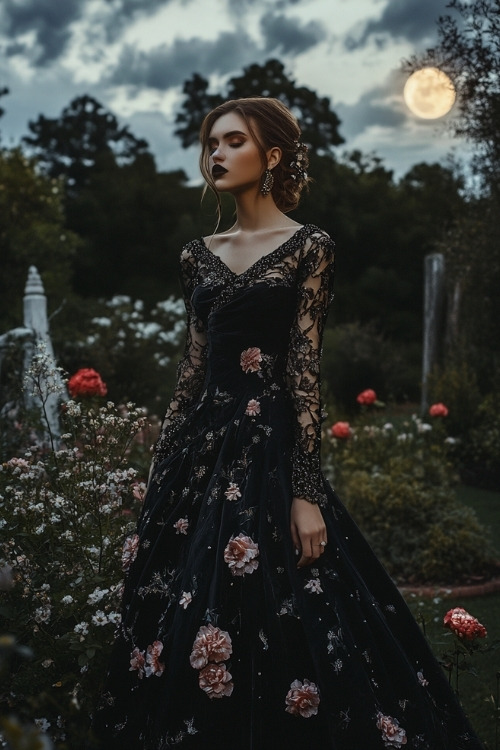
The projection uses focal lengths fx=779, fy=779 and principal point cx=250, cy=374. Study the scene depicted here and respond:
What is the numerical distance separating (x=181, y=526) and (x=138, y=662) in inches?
17.5

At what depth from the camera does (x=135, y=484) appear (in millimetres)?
3283

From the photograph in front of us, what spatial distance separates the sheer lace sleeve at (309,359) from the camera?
2533mm

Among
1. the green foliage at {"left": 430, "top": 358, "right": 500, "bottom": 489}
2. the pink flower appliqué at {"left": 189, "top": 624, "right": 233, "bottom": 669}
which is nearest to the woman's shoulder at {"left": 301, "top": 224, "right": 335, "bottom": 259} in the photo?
the pink flower appliqué at {"left": 189, "top": 624, "right": 233, "bottom": 669}

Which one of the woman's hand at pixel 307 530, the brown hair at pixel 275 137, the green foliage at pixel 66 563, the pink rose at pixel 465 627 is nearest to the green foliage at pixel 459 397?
the green foliage at pixel 66 563

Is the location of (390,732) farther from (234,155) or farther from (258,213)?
(234,155)

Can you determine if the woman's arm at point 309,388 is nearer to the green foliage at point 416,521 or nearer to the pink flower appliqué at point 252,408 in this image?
the pink flower appliqué at point 252,408

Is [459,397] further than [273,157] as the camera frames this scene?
Yes

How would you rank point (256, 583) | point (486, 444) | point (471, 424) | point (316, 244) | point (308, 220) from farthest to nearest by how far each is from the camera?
point (308, 220) → point (471, 424) → point (486, 444) → point (316, 244) → point (256, 583)

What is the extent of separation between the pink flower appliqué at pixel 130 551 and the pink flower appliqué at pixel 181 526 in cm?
20

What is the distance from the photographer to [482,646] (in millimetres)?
3002

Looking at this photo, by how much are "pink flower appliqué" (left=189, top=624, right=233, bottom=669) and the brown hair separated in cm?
159

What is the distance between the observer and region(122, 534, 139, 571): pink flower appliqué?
9.07 ft

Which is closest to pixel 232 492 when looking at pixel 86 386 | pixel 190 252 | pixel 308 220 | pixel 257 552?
pixel 257 552

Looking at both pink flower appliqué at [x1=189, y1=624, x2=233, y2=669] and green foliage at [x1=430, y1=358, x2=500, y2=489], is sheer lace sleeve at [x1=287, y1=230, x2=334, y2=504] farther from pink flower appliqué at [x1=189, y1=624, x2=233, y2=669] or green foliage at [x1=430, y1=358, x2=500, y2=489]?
green foliage at [x1=430, y1=358, x2=500, y2=489]
